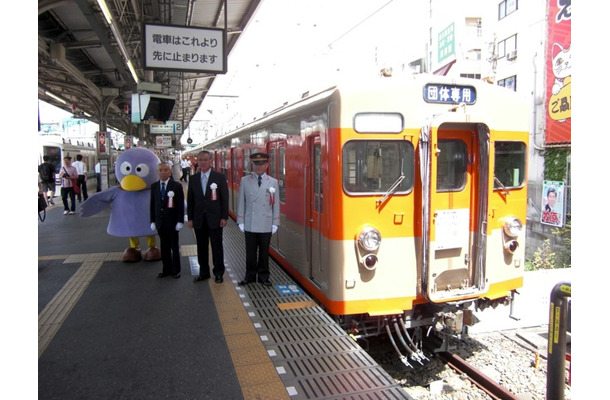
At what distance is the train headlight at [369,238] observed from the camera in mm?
4391

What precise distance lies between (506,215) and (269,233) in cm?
281

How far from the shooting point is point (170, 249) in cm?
608

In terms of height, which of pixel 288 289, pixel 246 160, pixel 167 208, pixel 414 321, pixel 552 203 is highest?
pixel 246 160

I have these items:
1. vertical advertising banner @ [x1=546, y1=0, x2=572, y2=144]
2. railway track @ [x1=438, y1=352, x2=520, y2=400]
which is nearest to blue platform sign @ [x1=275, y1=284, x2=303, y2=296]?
railway track @ [x1=438, y1=352, x2=520, y2=400]

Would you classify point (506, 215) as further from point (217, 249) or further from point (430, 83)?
point (217, 249)

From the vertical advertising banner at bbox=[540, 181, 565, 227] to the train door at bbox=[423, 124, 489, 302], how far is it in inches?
457

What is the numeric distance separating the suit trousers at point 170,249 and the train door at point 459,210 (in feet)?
11.0

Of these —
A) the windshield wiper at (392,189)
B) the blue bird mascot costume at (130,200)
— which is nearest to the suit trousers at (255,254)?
the windshield wiper at (392,189)

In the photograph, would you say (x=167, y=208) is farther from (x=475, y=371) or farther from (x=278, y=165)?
(x=475, y=371)

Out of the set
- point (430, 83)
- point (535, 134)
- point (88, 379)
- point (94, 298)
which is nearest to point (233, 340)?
point (88, 379)

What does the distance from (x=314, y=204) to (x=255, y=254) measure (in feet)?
4.01

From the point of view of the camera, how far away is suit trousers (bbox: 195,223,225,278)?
5.66 metres

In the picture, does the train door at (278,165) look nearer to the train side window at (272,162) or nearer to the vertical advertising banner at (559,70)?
the train side window at (272,162)

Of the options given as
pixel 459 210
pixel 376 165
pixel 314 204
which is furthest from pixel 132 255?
pixel 459 210
